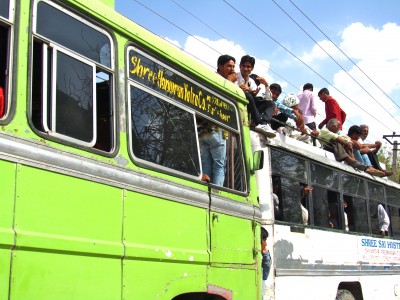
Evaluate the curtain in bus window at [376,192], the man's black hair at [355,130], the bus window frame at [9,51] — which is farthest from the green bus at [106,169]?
the man's black hair at [355,130]

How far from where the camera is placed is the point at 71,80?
361 cm

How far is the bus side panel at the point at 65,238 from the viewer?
304cm

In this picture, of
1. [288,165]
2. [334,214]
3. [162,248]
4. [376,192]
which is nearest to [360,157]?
[376,192]

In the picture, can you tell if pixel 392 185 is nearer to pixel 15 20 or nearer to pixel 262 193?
pixel 262 193

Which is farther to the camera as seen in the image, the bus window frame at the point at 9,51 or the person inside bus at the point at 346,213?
the person inside bus at the point at 346,213

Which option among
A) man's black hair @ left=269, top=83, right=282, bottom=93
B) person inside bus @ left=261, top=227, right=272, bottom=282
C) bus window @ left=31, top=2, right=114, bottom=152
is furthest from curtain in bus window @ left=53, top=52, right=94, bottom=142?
man's black hair @ left=269, top=83, right=282, bottom=93

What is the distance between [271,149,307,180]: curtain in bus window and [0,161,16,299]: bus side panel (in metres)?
4.79

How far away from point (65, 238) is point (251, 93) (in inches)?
202

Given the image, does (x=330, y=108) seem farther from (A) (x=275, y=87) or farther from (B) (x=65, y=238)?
(B) (x=65, y=238)

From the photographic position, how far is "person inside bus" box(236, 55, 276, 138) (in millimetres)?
7035

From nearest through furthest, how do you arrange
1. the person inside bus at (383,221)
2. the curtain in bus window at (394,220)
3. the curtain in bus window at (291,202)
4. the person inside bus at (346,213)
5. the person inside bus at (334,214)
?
the curtain in bus window at (291,202) → the person inside bus at (334,214) → the person inside bus at (346,213) → the person inside bus at (383,221) → the curtain in bus window at (394,220)

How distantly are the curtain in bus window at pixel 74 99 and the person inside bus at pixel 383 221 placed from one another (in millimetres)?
8432

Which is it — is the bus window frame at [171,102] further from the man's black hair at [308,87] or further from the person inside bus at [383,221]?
the person inside bus at [383,221]

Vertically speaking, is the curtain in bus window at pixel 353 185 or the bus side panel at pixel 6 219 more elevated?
the curtain in bus window at pixel 353 185
